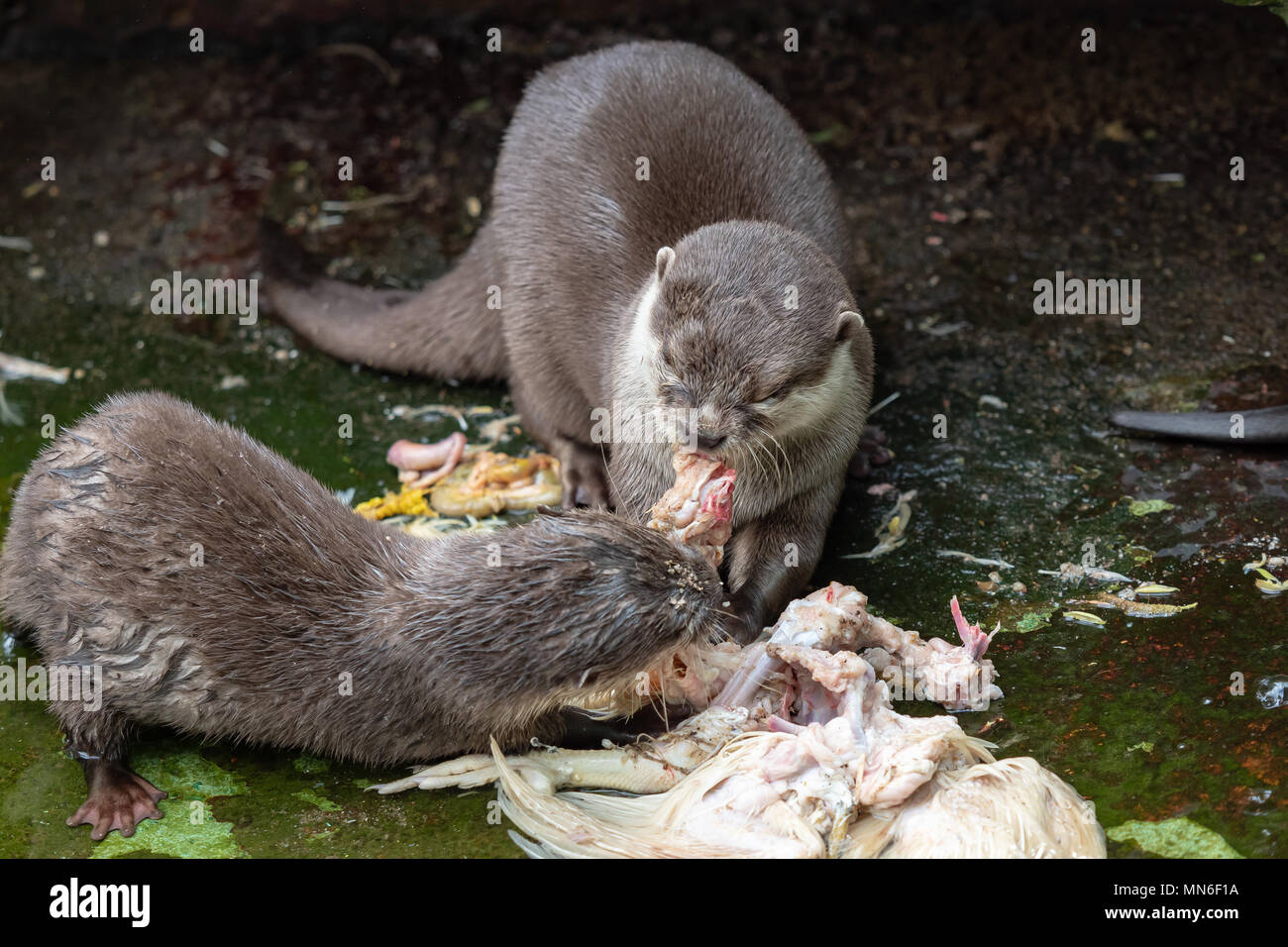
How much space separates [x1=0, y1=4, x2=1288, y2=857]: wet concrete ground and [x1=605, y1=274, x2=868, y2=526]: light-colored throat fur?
→ 1.02 feet

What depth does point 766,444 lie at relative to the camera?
316cm

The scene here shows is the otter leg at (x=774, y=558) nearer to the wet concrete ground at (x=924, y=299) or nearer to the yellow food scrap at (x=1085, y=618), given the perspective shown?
the wet concrete ground at (x=924, y=299)

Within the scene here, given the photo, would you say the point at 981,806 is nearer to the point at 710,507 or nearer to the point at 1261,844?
the point at 1261,844

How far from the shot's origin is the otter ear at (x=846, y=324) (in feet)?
10.0

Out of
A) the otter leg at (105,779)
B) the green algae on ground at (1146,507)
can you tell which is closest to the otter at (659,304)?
the green algae on ground at (1146,507)

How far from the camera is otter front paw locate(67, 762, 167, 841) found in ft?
8.82

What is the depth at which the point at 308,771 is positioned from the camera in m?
2.86

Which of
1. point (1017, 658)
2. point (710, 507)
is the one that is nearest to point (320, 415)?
point (710, 507)

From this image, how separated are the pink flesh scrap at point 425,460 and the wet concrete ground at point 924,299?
0.39 ft

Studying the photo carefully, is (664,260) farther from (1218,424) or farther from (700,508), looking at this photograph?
(1218,424)

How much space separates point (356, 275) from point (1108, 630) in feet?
8.63

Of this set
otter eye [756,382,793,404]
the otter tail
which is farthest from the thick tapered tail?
the otter tail

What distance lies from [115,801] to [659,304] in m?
1.46

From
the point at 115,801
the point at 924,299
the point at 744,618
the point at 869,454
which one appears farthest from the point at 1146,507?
the point at 115,801
